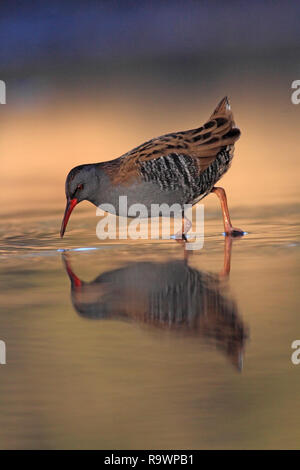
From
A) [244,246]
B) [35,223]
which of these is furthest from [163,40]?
[244,246]

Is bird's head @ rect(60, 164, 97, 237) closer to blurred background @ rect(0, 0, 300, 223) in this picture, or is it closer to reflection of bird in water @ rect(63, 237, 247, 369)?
reflection of bird in water @ rect(63, 237, 247, 369)

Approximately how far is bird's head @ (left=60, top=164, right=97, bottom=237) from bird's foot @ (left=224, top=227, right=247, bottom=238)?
1.15m

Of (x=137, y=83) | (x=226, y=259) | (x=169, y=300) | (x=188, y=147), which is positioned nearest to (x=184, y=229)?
(x=188, y=147)

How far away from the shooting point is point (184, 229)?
9.32 meters

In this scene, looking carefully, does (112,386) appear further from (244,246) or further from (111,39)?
(111,39)

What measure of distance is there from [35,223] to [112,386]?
192 inches

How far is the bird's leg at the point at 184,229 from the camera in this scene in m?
9.11

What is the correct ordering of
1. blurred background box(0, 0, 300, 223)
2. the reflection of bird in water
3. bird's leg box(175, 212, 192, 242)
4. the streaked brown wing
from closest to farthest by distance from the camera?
the reflection of bird in water, bird's leg box(175, 212, 192, 242), the streaked brown wing, blurred background box(0, 0, 300, 223)

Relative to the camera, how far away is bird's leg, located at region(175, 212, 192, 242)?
911cm

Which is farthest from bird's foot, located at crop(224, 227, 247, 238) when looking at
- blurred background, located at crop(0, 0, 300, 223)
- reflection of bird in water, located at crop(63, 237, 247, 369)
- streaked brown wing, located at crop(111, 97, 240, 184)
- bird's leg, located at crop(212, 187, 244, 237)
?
blurred background, located at crop(0, 0, 300, 223)

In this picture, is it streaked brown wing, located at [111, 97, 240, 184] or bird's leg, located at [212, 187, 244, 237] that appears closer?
bird's leg, located at [212, 187, 244, 237]

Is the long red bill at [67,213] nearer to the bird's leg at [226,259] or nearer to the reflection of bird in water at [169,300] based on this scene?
the reflection of bird in water at [169,300]

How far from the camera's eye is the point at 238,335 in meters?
6.07

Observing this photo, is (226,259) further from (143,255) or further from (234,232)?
(234,232)
